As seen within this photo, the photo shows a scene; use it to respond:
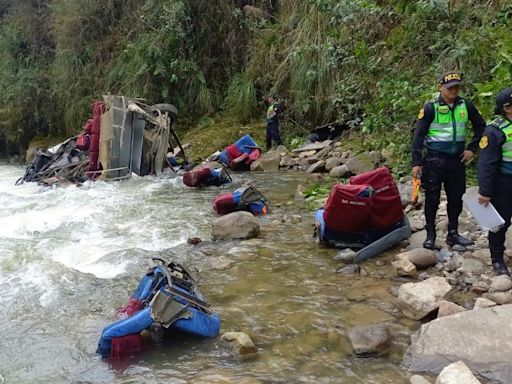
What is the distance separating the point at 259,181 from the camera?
993cm

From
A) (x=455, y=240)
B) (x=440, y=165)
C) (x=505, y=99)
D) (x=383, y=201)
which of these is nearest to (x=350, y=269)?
(x=383, y=201)

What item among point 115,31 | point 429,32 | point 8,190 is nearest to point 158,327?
point 429,32

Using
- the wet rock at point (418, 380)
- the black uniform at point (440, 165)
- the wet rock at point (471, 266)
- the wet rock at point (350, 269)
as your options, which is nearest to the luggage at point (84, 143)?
the wet rock at point (350, 269)

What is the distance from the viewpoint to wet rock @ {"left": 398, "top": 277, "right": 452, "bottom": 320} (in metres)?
3.78

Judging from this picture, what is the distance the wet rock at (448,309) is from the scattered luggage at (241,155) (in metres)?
8.02

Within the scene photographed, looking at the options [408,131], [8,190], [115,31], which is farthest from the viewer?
[115,31]

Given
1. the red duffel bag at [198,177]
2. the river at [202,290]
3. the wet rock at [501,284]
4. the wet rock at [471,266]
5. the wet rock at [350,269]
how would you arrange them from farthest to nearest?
the red duffel bag at [198,177] → the wet rock at [350,269] → the wet rock at [471,266] → the wet rock at [501,284] → the river at [202,290]

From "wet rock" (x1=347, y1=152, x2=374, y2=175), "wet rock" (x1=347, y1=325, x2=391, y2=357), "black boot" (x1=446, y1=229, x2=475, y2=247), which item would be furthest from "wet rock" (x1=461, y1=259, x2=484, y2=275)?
"wet rock" (x1=347, y1=152, x2=374, y2=175)

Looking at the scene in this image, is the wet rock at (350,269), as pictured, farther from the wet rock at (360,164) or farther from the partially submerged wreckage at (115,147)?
the partially submerged wreckage at (115,147)

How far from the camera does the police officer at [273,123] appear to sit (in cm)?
1176

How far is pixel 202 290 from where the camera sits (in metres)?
4.70

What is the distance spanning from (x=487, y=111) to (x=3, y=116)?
1768 centimetres

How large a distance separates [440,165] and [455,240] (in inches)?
28.8

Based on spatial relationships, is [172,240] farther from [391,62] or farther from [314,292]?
[391,62]
